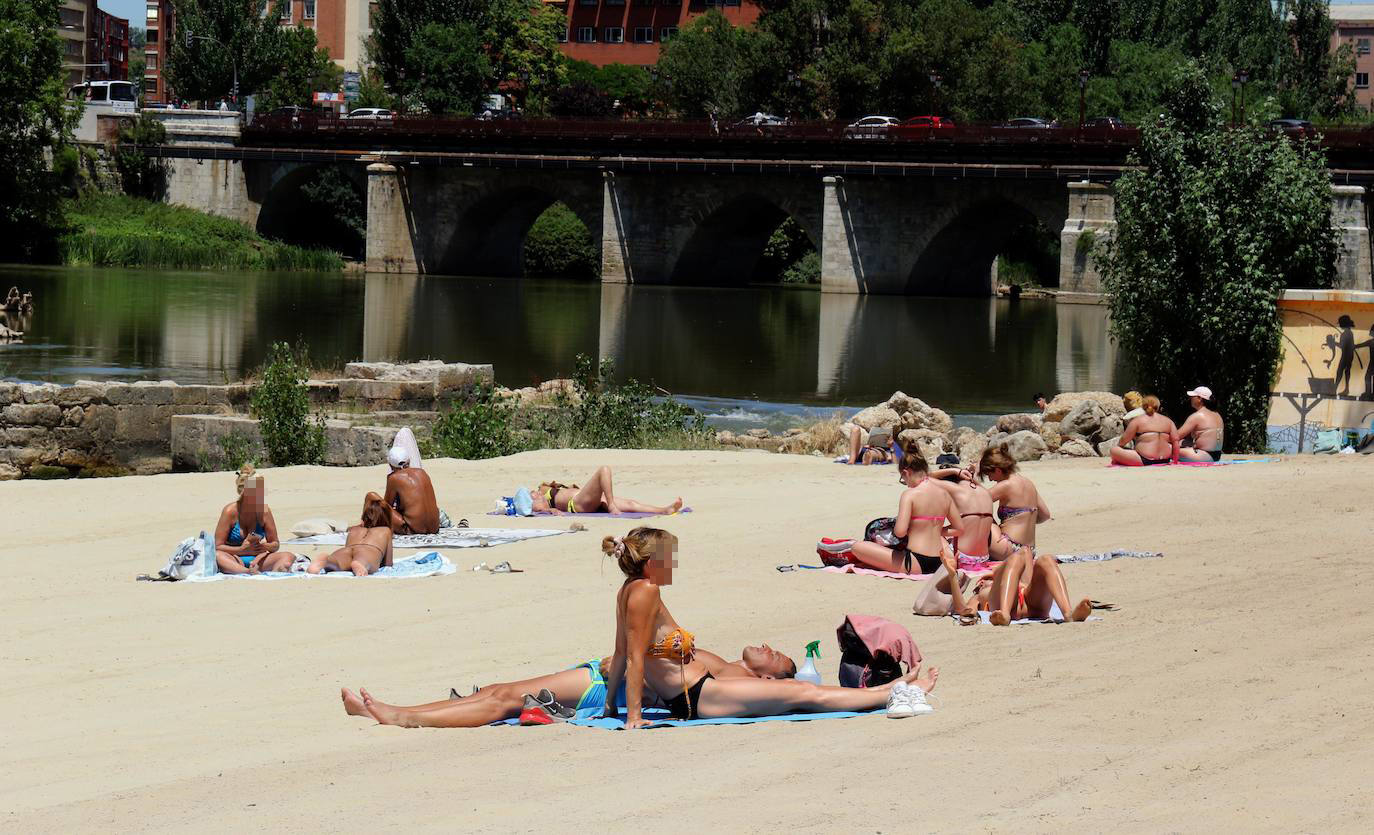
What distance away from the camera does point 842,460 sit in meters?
17.6

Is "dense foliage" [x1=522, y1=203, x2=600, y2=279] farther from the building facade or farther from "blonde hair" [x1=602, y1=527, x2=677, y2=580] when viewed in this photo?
the building facade

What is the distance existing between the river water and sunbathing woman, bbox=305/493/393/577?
552 inches

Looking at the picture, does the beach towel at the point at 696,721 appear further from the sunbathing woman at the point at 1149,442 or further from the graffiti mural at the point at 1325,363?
the graffiti mural at the point at 1325,363

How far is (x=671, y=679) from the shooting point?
301 inches

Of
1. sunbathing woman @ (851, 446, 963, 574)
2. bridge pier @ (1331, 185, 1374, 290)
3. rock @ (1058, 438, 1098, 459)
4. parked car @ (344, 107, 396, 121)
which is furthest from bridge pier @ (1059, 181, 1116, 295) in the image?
sunbathing woman @ (851, 446, 963, 574)

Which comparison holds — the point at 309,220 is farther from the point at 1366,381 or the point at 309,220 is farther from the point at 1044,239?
the point at 1366,381

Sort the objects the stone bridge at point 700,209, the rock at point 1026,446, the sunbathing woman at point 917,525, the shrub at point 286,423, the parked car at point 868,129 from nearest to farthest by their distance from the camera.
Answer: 1. the sunbathing woman at point 917,525
2. the shrub at point 286,423
3. the rock at point 1026,446
4. the stone bridge at point 700,209
5. the parked car at point 868,129

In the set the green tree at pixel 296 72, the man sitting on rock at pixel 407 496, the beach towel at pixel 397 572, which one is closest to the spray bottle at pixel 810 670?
the beach towel at pixel 397 572

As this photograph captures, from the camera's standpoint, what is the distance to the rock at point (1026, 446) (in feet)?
63.2

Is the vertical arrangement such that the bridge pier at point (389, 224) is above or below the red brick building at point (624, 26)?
below

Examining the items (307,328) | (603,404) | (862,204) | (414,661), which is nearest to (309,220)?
(862,204)

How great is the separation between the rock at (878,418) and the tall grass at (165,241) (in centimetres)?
4024

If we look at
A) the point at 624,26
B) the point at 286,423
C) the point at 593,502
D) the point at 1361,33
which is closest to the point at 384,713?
the point at 593,502

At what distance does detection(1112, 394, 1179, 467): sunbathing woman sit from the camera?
54.3ft
